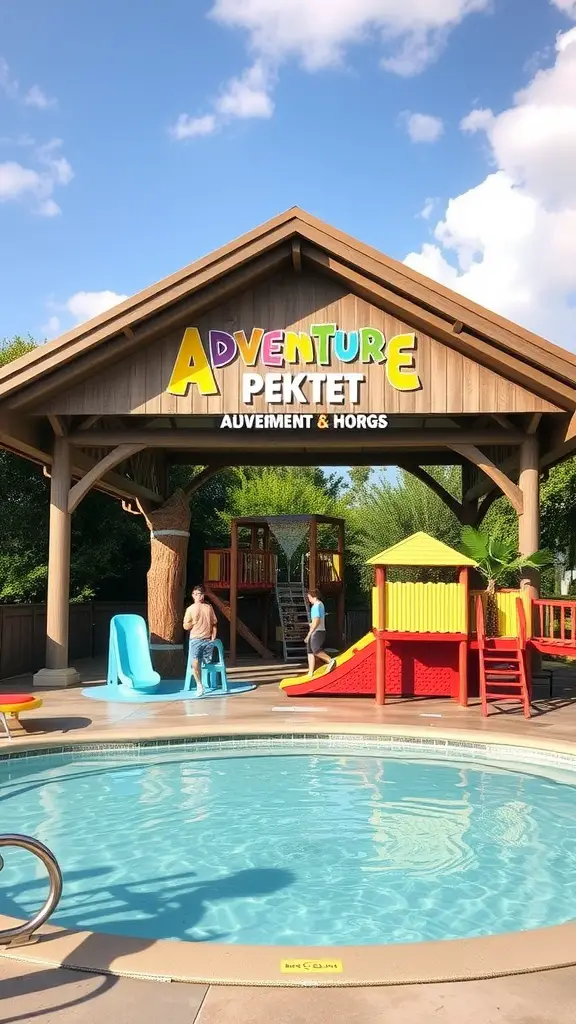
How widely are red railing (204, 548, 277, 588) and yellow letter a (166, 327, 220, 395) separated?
6935mm

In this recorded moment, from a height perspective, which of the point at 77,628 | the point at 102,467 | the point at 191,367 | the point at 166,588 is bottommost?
the point at 77,628

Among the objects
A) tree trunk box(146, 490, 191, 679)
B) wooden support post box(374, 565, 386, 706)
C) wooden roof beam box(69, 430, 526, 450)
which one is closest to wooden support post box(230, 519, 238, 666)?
tree trunk box(146, 490, 191, 679)

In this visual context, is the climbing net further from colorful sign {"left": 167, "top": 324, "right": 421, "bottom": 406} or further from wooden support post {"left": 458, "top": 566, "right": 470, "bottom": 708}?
wooden support post {"left": 458, "top": 566, "right": 470, "bottom": 708}

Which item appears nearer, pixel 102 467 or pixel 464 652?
pixel 464 652

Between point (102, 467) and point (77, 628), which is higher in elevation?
point (102, 467)

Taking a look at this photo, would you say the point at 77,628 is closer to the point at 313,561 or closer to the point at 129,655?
the point at 313,561

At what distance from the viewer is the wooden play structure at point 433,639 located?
1196 cm

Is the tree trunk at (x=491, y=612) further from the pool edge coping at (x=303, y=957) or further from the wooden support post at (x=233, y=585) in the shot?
the pool edge coping at (x=303, y=957)

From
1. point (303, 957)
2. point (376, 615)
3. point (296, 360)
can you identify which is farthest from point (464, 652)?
point (303, 957)

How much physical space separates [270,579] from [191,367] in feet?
29.1

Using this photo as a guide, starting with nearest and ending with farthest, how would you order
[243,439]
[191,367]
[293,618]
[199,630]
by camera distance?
[199,630] → [191,367] → [243,439] → [293,618]

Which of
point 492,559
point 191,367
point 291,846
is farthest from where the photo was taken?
point 191,367

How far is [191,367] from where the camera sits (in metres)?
13.6

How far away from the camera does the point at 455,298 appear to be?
1274 centimetres
